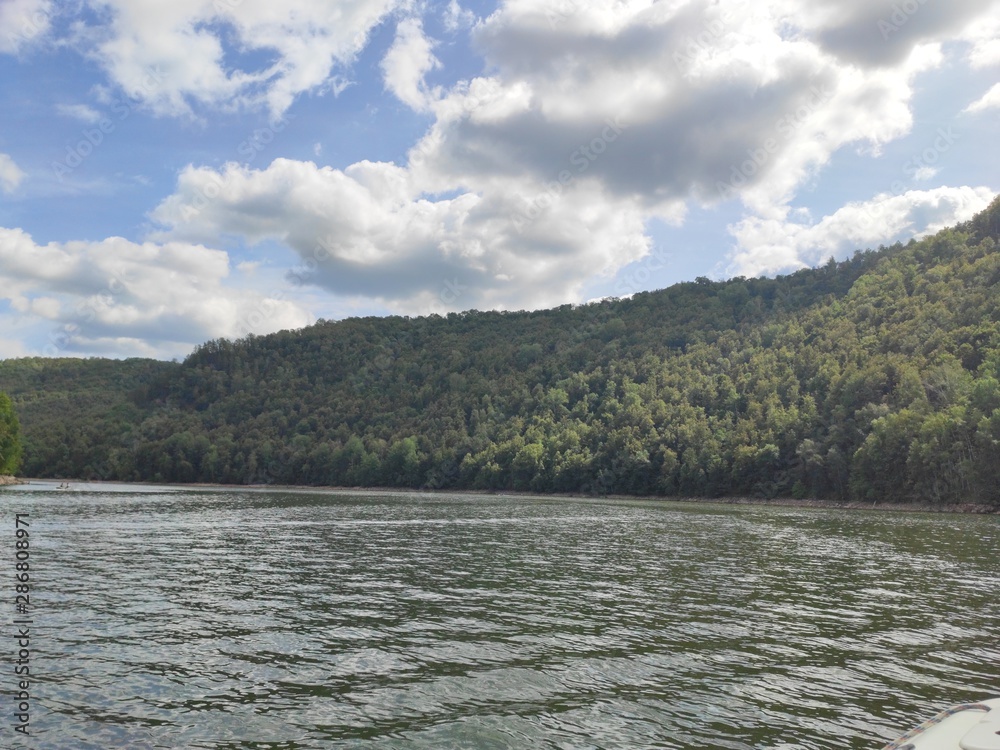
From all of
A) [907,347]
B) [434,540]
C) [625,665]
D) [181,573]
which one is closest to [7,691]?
[625,665]

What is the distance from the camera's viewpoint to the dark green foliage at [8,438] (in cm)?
14950

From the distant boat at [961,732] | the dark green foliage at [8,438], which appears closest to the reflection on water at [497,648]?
the distant boat at [961,732]

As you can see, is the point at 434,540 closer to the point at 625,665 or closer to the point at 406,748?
the point at 625,665

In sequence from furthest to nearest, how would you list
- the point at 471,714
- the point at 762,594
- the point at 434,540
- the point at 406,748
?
the point at 434,540
the point at 762,594
the point at 471,714
the point at 406,748

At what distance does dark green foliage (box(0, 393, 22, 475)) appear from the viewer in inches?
5886

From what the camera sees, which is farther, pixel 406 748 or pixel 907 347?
pixel 907 347

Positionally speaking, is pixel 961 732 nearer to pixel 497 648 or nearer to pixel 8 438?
pixel 497 648

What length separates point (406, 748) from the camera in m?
14.1

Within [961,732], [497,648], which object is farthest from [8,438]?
[961,732]

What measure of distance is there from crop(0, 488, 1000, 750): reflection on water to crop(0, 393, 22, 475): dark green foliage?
421 ft

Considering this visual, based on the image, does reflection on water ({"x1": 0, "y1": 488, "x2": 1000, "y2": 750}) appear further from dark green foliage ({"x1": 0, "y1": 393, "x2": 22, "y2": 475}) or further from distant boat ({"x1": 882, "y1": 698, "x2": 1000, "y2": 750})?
dark green foliage ({"x1": 0, "y1": 393, "x2": 22, "y2": 475})

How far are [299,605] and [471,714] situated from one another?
1508 cm

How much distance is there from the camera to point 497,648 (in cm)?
2202

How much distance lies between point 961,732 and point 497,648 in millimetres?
13732
